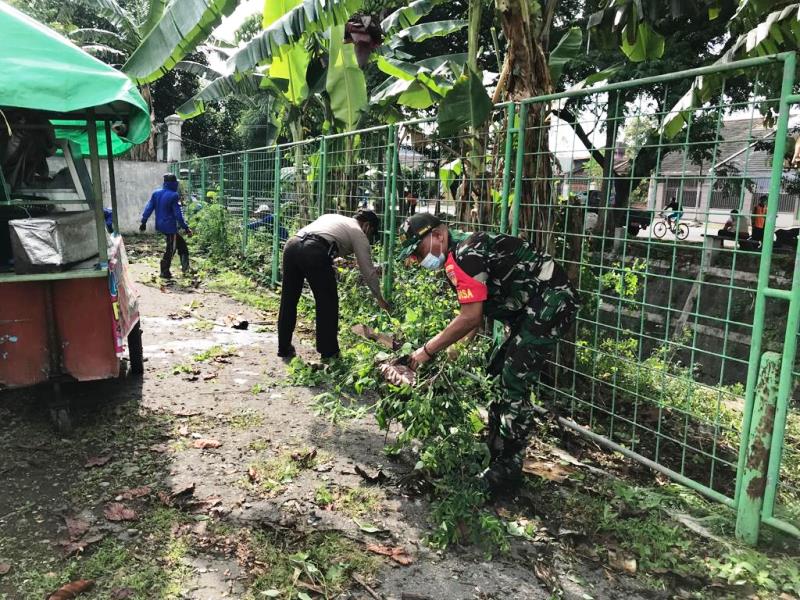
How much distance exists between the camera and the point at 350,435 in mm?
4562

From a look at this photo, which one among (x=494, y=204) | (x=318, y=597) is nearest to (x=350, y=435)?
(x=318, y=597)

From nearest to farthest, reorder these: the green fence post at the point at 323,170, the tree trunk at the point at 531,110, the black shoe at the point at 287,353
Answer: the tree trunk at the point at 531,110
the black shoe at the point at 287,353
the green fence post at the point at 323,170

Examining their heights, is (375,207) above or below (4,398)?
above

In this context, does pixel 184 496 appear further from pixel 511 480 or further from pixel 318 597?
pixel 511 480

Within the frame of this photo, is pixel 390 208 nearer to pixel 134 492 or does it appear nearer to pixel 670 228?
pixel 670 228

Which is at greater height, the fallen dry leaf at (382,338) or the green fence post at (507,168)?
the green fence post at (507,168)

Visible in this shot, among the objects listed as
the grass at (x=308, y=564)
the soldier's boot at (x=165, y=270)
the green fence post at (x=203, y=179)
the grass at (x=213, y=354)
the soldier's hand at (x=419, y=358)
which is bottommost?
the grass at (x=308, y=564)

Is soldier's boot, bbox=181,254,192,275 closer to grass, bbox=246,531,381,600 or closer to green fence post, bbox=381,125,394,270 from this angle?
green fence post, bbox=381,125,394,270

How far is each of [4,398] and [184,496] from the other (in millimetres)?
2435

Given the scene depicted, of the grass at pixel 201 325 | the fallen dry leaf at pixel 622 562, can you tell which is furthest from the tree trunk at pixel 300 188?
the fallen dry leaf at pixel 622 562

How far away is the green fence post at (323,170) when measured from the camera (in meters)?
8.02

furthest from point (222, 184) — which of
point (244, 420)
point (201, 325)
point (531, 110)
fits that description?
point (531, 110)

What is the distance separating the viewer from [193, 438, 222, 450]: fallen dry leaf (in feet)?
13.9

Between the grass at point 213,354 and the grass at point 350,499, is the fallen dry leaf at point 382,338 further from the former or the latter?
the grass at point 213,354
